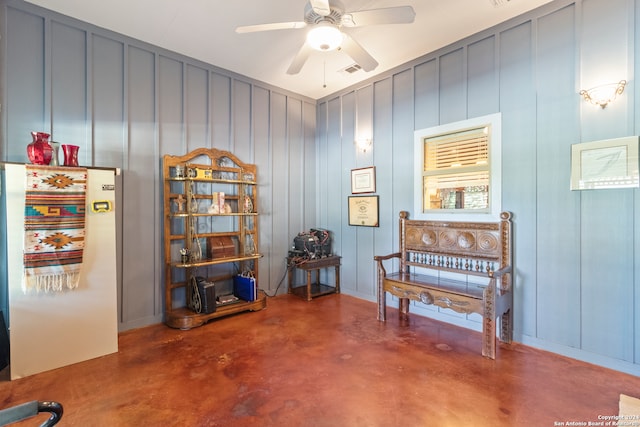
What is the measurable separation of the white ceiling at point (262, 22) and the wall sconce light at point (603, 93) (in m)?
0.97

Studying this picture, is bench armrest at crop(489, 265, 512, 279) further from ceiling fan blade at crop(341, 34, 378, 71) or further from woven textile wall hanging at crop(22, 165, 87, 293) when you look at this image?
woven textile wall hanging at crop(22, 165, 87, 293)

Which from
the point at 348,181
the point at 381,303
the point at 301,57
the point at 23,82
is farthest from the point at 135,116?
the point at 381,303

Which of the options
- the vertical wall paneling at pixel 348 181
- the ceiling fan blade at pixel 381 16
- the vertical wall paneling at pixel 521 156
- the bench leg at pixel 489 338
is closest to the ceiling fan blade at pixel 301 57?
the ceiling fan blade at pixel 381 16

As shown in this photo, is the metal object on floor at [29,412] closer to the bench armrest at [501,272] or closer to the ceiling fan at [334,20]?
the ceiling fan at [334,20]

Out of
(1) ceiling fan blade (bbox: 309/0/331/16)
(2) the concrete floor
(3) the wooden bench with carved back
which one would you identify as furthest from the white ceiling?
(2) the concrete floor

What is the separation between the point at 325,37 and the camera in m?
2.44

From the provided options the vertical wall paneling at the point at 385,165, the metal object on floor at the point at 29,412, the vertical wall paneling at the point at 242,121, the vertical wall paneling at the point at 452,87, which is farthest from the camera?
the vertical wall paneling at the point at 242,121

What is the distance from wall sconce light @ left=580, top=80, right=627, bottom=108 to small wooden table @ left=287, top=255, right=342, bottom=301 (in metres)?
3.46

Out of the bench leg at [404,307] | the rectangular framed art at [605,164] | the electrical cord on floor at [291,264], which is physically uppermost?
the rectangular framed art at [605,164]

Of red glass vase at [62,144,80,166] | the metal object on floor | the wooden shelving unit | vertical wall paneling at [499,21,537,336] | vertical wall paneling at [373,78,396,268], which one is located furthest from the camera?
vertical wall paneling at [373,78,396,268]

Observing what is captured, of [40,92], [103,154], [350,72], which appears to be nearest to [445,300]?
[350,72]

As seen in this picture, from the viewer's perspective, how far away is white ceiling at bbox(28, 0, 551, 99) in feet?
9.54

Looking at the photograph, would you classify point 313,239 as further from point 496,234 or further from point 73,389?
point 73,389

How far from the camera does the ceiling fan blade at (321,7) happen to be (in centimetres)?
213
